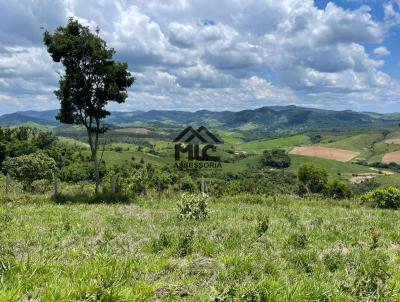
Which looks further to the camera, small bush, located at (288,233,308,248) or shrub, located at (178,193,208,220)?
shrub, located at (178,193,208,220)

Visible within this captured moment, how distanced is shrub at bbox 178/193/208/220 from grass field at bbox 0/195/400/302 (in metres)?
0.81

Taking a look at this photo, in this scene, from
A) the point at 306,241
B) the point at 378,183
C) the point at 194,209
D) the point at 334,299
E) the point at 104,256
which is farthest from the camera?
the point at 378,183

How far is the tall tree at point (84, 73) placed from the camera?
26.5m

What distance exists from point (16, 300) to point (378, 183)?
186174mm

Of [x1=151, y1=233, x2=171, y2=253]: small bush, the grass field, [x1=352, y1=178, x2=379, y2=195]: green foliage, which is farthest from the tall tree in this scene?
[x1=352, y1=178, x2=379, y2=195]: green foliage

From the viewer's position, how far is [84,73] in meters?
27.3

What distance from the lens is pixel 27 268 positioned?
6.81m

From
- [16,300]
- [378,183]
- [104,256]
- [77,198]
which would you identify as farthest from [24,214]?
[378,183]

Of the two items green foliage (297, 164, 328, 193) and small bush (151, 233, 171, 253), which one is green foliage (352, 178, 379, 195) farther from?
small bush (151, 233, 171, 253)

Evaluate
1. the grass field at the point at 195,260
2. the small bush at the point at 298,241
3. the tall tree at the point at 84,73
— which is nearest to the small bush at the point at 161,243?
the grass field at the point at 195,260

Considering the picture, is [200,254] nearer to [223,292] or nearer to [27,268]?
[223,292]

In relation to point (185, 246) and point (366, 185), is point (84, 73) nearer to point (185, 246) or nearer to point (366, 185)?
point (185, 246)

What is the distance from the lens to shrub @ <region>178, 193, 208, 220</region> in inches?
648

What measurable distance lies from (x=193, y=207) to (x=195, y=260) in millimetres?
7683
